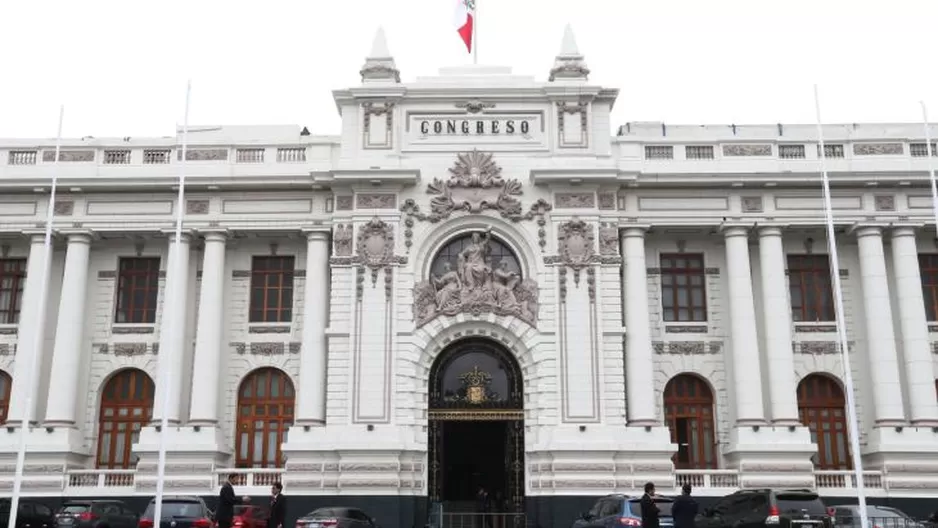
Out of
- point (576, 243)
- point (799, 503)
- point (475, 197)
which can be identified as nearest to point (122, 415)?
point (475, 197)

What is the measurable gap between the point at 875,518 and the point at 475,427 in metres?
14.9

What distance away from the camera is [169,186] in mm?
37094

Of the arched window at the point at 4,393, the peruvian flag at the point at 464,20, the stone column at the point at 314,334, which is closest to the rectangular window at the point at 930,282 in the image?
the peruvian flag at the point at 464,20

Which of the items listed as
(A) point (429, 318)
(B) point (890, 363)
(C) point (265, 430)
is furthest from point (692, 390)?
(C) point (265, 430)

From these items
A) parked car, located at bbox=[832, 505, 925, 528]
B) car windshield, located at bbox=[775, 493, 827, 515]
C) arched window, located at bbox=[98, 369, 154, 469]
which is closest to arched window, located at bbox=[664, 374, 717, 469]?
parked car, located at bbox=[832, 505, 925, 528]

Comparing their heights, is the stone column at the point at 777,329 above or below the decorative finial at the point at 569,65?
below

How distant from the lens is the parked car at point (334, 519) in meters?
26.1

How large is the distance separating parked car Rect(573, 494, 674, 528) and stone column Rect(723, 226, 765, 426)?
10.2 m

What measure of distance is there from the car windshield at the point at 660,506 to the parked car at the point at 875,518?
5.15 m

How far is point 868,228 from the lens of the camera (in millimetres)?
36656

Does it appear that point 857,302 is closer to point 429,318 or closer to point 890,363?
point 890,363

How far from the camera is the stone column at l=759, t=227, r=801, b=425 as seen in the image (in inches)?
1374

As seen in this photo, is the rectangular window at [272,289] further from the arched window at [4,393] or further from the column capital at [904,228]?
the column capital at [904,228]

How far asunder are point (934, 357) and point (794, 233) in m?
6.85
